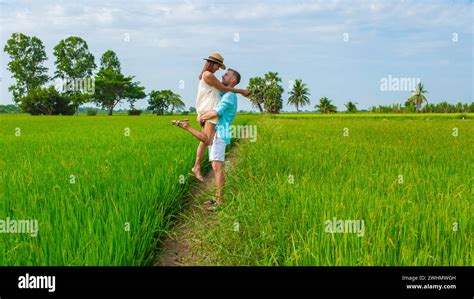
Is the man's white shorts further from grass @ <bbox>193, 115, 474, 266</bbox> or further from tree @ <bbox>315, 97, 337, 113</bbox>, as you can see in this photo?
tree @ <bbox>315, 97, 337, 113</bbox>

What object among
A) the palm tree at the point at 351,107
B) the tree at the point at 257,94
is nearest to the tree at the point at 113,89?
the tree at the point at 257,94

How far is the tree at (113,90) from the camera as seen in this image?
137ft

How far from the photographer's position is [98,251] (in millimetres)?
2607

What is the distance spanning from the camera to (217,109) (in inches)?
163

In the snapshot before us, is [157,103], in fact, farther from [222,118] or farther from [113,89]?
[222,118]

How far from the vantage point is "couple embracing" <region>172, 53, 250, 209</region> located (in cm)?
413

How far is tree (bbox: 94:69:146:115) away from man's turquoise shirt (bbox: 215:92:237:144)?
39650mm

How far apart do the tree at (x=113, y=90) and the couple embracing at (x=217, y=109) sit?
1550 inches

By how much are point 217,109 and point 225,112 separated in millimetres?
96

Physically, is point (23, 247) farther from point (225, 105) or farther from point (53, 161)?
point (53, 161)
